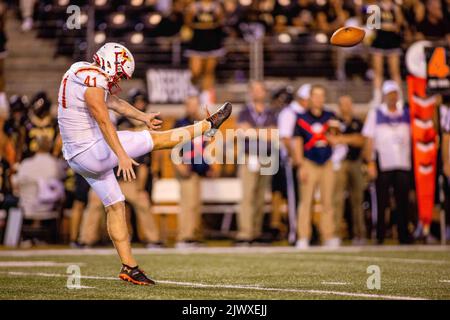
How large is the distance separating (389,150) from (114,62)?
700 centimetres

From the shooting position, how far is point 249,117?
14242 millimetres

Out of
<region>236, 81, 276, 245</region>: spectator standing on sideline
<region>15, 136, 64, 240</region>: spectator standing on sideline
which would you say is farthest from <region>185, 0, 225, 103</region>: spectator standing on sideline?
<region>15, 136, 64, 240</region>: spectator standing on sideline

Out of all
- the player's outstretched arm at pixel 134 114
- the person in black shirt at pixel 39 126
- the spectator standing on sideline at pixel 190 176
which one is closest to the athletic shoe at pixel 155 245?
the spectator standing on sideline at pixel 190 176

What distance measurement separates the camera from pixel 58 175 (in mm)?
15078

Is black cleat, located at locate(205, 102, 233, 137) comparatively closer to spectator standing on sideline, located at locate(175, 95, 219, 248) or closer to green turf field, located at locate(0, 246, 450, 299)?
green turf field, located at locate(0, 246, 450, 299)

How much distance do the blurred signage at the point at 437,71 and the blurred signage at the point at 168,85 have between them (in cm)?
461

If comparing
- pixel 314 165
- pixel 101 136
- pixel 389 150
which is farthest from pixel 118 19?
pixel 101 136

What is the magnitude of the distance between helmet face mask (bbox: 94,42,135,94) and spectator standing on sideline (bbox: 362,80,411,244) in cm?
685

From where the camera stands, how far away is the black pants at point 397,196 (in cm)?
1441

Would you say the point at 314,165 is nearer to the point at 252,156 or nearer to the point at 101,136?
the point at 252,156

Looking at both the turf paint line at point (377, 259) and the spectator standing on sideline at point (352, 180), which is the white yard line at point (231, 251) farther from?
the spectator standing on sideline at point (352, 180)
